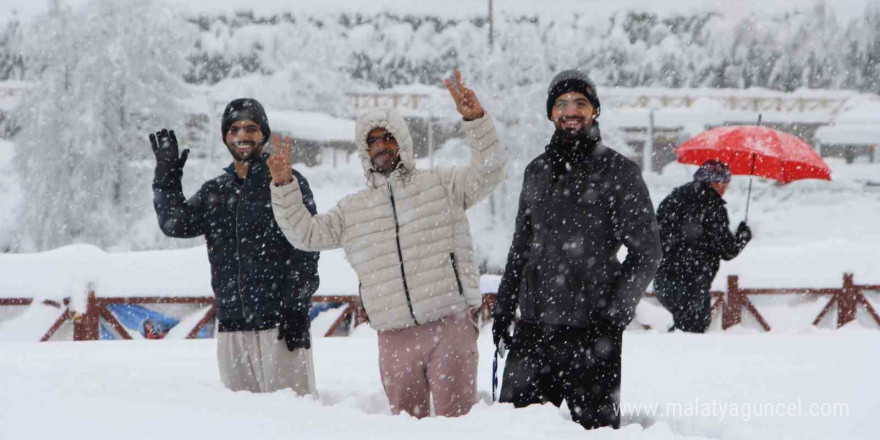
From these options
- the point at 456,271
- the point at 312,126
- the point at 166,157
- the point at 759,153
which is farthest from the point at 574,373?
the point at 312,126

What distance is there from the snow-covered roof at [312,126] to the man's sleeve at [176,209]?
89.2 ft

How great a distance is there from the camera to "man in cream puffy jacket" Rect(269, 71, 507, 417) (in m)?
2.92

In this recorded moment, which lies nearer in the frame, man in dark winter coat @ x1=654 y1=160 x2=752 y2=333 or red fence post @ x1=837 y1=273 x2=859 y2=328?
man in dark winter coat @ x1=654 y1=160 x2=752 y2=333

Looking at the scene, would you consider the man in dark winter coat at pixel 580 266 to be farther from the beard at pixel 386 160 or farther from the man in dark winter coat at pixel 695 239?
the man in dark winter coat at pixel 695 239

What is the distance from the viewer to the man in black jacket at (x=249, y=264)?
3221 millimetres

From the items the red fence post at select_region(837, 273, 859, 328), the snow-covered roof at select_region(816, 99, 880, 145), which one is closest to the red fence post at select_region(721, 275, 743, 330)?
the red fence post at select_region(837, 273, 859, 328)

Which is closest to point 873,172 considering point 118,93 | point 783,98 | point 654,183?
point 783,98

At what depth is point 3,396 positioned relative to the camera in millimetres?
2490

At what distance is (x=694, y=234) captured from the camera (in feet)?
17.6

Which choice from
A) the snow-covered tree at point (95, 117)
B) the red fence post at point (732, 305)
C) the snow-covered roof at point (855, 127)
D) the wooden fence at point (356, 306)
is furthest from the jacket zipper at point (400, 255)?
the snow-covered roof at point (855, 127)

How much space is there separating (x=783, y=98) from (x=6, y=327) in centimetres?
3453

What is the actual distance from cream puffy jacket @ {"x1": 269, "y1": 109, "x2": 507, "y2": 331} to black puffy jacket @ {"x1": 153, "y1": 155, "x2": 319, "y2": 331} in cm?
24

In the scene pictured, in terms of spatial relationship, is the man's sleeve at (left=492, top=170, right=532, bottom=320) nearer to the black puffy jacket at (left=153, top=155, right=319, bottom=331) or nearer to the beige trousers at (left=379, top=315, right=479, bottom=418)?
the beige trousers at (left=379, top=315, right=479, bottom=418)

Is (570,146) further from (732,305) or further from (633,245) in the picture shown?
(732,305)
